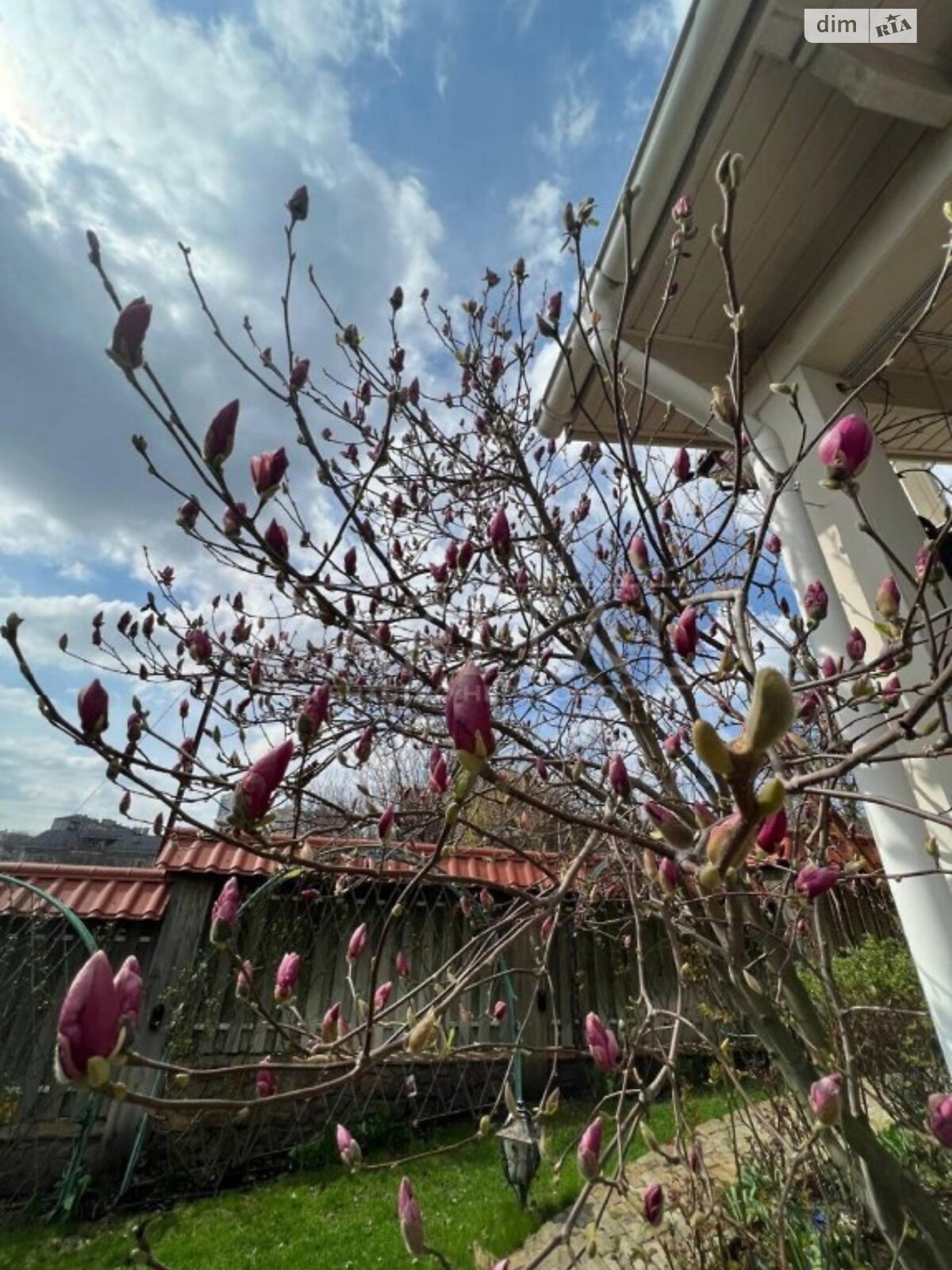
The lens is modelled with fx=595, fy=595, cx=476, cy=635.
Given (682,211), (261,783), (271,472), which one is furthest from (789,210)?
(261,783)

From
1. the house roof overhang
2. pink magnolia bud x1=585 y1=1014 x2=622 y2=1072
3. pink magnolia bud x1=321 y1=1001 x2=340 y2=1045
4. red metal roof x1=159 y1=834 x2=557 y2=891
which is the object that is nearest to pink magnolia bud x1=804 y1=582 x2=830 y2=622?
the house roof overhang

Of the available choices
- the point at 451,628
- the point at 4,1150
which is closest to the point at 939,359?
the point at 451,628

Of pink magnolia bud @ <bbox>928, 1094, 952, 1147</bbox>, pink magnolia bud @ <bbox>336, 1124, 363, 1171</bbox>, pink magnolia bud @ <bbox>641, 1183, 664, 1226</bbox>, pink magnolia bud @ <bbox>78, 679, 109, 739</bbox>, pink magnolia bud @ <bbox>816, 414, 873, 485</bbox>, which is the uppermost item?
pink magnolia bud @ <bbox>816, 414, 873, 485</bbox>

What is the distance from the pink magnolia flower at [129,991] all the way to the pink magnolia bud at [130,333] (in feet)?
2.96

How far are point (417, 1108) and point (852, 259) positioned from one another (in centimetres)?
582

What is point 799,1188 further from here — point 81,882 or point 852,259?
point 81,882

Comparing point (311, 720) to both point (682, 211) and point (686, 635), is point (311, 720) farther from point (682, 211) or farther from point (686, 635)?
point (682, 211)

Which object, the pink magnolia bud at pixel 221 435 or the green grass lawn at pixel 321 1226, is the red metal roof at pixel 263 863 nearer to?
the green grass lawn at pixel 321 1226

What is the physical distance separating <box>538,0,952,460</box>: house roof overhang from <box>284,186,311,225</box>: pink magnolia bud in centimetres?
78

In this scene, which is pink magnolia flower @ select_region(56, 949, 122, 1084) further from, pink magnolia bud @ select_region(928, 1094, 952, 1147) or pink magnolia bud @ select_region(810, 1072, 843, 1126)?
pink magnolia bud @ select_region(928, 1094, 952, 1147)

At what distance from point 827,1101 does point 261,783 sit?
0.97 meters

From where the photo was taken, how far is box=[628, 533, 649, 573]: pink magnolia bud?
1.44 meters

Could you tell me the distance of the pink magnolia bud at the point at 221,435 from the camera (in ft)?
3.34

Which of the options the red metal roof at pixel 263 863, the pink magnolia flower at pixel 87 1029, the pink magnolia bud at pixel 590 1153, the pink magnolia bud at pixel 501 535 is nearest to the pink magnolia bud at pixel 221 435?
the pink magnolia bud at pixel 501 535
